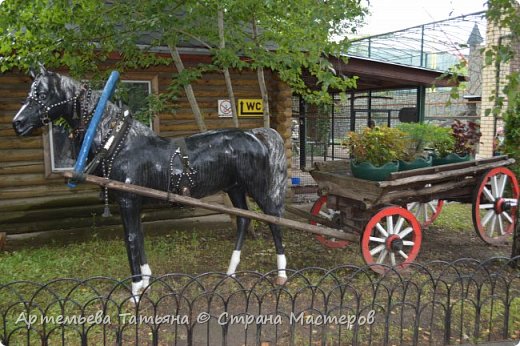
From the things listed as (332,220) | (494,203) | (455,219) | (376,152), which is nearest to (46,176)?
(332,220)

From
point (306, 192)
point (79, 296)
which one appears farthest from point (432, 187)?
point (306, 192)

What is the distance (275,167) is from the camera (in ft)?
15.2

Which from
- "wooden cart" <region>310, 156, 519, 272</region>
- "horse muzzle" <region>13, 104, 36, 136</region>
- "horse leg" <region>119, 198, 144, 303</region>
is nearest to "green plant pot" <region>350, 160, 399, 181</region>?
"wooden cart" <region>310, 156, 519, 272</region>

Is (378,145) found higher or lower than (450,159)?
higher

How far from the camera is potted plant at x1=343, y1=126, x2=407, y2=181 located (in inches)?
190

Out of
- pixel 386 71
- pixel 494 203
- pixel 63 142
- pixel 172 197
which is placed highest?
pixel 386 71

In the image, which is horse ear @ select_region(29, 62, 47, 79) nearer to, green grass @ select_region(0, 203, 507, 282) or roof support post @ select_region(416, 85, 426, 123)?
green grass @ select_region(0, 203, 507, 282)

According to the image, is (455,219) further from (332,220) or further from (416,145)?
(332,220)

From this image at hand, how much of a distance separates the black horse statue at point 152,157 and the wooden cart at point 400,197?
2.85 ft

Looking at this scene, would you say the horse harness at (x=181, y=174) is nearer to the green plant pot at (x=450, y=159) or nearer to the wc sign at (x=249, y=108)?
the green plant pot at (x=450, y=159)

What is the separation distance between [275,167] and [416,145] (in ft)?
6.19

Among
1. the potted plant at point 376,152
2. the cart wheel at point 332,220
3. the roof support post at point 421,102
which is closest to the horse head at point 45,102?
the potted plant at point 376,152

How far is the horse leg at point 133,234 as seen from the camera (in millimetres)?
4043

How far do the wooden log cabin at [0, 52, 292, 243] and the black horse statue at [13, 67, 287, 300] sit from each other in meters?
2.94
